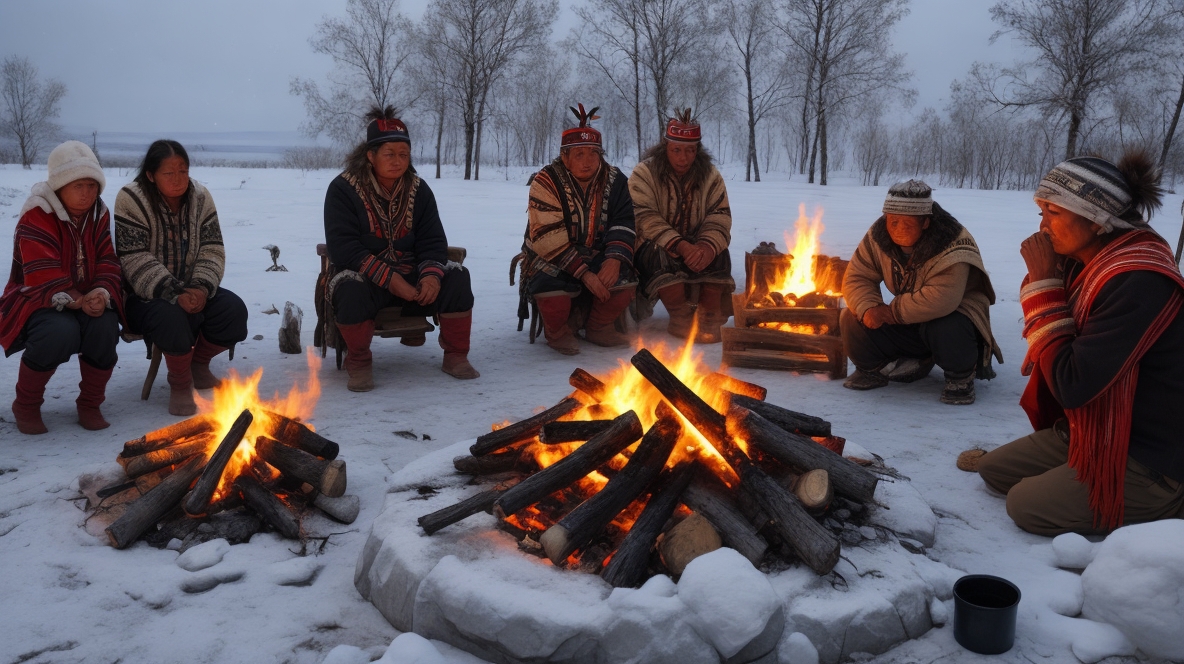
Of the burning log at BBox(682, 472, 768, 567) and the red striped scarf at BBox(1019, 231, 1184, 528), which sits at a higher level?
the red striped scarf at BBox(1019, 231, 1184, 528)

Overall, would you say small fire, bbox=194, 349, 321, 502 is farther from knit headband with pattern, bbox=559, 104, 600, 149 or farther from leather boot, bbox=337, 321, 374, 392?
knit headband with pattern, bbox=559, 104, 600, 149

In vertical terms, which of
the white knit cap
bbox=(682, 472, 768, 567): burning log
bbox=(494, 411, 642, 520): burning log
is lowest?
bbox=(682, 472, 768, 567): burning log

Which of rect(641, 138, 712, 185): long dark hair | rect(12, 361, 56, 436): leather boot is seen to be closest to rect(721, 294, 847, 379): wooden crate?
rect(641, 138, 712, 185): long dark hair

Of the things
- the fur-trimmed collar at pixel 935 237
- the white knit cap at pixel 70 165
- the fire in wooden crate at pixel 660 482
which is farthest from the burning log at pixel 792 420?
the white knit cap at pixel 70 165

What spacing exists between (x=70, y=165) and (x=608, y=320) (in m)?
3.55

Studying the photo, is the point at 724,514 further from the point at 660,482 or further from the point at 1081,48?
the point at 1081,48

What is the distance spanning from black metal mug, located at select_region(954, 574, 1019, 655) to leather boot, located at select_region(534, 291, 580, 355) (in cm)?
375

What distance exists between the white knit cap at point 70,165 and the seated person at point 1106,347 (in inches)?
176

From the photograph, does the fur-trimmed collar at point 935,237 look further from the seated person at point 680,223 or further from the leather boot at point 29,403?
the leather boot at point 29,403

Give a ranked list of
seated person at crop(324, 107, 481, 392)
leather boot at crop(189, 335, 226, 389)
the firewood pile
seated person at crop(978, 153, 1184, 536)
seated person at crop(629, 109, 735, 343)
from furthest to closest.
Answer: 1. seated person at crop(629, 109, 735, 343)
2. seated person at crop(324, 107, 481, 392)
3. leather boot at crop(189, 335, 226, 389)
4. the firewood pile
5. seated person at crop(978, 153, 1184, 536)

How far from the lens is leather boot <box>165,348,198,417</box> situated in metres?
4.49

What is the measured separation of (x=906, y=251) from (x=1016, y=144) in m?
39.4

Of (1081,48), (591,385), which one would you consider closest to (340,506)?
(591,385)

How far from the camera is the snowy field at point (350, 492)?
2.37 meters
